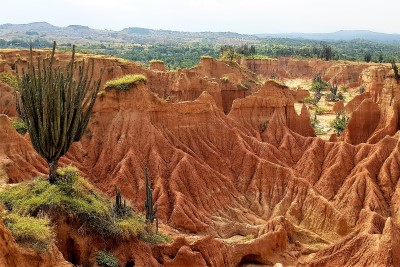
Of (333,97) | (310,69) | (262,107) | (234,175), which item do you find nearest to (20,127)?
(234,175)

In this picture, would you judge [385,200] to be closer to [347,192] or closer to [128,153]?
[347,192]

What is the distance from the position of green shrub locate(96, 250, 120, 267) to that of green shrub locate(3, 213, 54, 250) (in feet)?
8.66

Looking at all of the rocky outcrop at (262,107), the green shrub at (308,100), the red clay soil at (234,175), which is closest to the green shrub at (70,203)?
the red clay soil at (234,175)

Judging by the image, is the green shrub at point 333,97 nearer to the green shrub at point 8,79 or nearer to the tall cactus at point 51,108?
the green shrub at point 8,79

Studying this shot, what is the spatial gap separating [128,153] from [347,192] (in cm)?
1777

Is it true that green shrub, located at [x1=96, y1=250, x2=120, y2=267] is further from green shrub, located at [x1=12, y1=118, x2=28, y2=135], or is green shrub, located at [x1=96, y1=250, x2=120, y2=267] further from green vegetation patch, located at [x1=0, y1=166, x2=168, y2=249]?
green shrub, located at [x1=12, y1=118, x2=28, y2=135]

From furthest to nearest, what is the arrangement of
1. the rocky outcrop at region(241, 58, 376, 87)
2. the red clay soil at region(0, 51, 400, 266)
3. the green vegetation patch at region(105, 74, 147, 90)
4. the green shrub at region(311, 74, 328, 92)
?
the rocky outcrop at region(241, 58, 376, 87) < the green shrub at region(311, 74, 328, 92) < the green vegetation patch at region(105, 74, 147, 90) < the red clay soil at region(0, 51, 400, 266)

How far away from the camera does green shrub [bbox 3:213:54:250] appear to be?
51.3 ft

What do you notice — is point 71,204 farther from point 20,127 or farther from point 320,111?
point 320,111

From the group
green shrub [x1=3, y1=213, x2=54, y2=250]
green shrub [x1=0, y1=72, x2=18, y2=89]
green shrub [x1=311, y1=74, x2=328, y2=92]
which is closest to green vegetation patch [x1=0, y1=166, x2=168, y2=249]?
green shrub [x1=3, y1=213, x2=54, y2=250]

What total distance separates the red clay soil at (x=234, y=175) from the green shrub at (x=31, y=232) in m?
8.84

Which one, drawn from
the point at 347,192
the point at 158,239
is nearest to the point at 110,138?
the point at 158,239

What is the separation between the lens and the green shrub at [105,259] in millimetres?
18391

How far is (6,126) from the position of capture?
29500 mm
